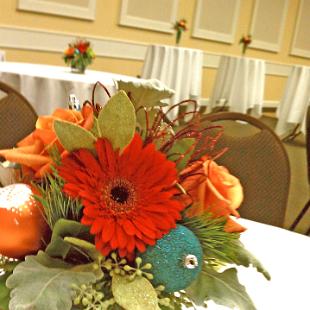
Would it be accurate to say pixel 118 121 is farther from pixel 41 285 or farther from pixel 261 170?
pixel 261 170

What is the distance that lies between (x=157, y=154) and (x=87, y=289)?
0.16 metres

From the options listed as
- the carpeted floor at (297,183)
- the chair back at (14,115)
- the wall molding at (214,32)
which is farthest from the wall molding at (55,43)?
the chair back at (14,115)

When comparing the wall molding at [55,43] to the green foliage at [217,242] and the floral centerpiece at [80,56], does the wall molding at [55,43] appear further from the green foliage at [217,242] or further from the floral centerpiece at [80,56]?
the green foliage at [217,242]

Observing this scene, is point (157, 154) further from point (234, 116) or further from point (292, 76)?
point (292, 76)

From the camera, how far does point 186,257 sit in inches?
20.7

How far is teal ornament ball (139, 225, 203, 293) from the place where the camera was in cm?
52

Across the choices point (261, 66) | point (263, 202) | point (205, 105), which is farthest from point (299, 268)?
point (205, 105)

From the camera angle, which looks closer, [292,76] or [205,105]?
[292,76]

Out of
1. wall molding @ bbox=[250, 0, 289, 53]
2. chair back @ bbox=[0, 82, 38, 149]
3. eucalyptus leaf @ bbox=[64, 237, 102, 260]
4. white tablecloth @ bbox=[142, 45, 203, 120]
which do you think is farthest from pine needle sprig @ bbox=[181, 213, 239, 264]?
wall molding @ bbox=[250, 0, 289, 53]

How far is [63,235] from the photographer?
20.6 inches

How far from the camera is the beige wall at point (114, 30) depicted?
16.0 feet

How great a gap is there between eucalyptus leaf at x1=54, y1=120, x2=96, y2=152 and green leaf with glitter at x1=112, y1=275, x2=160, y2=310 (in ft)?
0.46

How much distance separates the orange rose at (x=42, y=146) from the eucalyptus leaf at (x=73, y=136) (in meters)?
0.02

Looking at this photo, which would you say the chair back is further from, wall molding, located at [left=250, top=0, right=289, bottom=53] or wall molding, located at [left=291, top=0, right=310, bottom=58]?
wall molding, located at [left=291, top=0, right=310, bottom=58]
